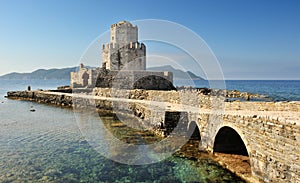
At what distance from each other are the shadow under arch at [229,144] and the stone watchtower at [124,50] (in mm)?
26727

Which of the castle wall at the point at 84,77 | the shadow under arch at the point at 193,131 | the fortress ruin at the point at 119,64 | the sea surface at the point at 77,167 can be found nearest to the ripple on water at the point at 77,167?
the sea surface at the point at 77,167

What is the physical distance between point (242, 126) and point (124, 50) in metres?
29.8

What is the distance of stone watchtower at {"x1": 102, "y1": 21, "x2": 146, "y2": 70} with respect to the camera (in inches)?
1420

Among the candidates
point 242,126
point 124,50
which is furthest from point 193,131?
point 124,50

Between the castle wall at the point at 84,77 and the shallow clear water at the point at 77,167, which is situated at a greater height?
the castle wall at the point at 84,77

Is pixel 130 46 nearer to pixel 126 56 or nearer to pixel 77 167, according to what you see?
pixel 126 56

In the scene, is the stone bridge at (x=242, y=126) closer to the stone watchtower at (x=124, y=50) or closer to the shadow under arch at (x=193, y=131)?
the shadow under arch at (x=193, y=131)

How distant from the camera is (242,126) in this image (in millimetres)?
8164

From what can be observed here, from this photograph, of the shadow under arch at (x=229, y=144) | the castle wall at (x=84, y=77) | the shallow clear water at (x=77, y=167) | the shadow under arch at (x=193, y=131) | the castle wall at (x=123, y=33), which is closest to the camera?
the shallow clear water at (x=77, y=167)

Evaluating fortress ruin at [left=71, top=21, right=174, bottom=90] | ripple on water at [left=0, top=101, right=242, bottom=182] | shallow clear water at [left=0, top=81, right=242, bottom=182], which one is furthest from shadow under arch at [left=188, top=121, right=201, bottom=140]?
fortress ruin at [left=71, top=21, right=174, bottom=90]

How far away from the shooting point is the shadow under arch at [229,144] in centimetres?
1034

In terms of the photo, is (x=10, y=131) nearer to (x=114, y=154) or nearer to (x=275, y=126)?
(x=114, y=154)

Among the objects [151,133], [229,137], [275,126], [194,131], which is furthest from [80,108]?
[275,126]

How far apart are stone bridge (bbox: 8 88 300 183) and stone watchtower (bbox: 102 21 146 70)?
15274 mm
